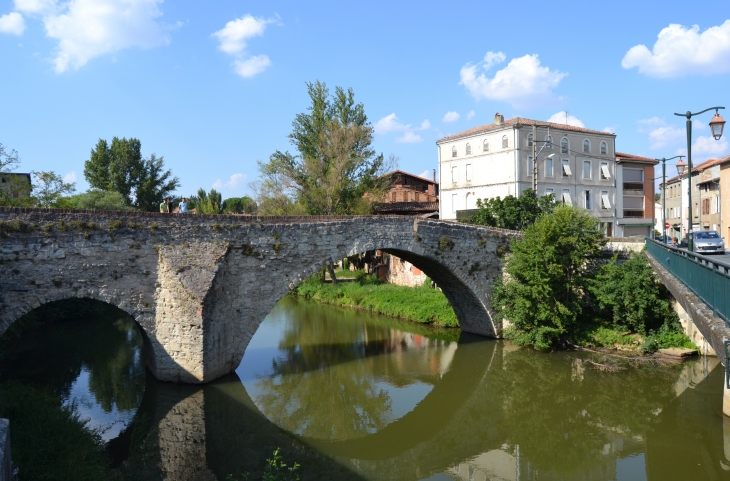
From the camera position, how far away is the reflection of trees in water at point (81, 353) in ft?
47.1

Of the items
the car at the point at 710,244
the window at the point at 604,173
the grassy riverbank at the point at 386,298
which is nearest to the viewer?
the car at the point at 710,244

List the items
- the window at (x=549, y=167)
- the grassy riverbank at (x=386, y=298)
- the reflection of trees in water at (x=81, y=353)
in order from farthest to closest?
the window at (x=549, y=167), the grassy riverbank at (x=386, y=298), the reflection of trees in water at (x=81, y=353)

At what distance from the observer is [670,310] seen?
53.5 feet

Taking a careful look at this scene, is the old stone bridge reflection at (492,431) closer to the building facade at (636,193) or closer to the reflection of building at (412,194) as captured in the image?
the reflection of building at (412,194)

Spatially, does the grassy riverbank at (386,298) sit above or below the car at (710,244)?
below

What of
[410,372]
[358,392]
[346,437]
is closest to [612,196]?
[410,372]

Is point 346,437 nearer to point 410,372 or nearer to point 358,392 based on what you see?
point 358,392

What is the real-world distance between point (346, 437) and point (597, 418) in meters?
5.76

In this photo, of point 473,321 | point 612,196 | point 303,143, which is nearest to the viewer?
point 473,321

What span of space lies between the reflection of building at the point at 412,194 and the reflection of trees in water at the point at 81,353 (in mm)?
19235

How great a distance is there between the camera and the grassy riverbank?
22422 mm

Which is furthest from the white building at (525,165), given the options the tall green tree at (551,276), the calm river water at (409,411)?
the calm river water at (409,411)

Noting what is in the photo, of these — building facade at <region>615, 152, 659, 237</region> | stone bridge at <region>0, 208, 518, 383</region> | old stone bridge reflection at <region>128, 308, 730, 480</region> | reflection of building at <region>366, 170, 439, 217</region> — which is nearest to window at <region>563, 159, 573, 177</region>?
building facade at <region>615, 152, 659, 237</region>

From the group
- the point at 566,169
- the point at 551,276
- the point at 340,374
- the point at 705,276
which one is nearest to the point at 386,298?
the point at 340,374
